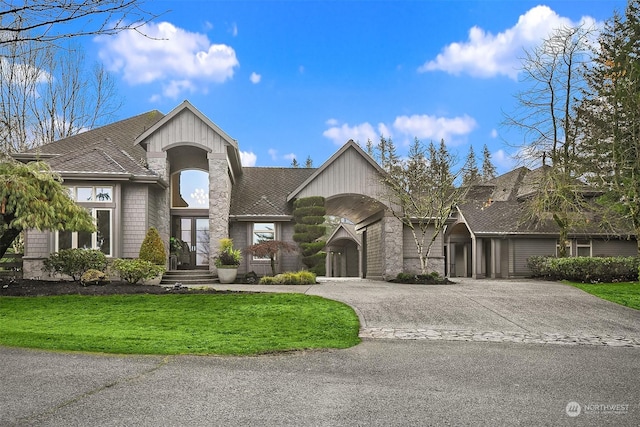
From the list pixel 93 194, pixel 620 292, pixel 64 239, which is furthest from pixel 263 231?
pixel 620 292

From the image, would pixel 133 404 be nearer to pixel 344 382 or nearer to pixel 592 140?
pixel 344 382

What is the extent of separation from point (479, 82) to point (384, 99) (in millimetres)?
7313

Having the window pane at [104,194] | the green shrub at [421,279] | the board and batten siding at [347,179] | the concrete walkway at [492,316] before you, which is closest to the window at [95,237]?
the window pane at [104,194]

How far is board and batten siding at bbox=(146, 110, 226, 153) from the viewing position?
818 inches

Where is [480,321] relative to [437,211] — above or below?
below

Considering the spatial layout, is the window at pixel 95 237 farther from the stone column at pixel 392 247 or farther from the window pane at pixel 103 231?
the stone column at pixel 392 247

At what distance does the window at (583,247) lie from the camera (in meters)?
28.6

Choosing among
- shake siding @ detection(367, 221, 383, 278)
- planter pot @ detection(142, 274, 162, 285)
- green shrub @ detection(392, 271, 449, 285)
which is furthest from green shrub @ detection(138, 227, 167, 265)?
shake siding @ detection(367, 221, 383, 278)

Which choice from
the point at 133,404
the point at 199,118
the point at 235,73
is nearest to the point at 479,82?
the point at 235,73

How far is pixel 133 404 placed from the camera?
540 centimetres

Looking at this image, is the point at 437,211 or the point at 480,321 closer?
the point at 480,321

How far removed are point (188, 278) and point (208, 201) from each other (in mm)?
4338

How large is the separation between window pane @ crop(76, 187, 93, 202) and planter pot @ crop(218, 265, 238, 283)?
5.25 m

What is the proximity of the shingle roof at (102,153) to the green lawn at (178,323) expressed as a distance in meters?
5.97
